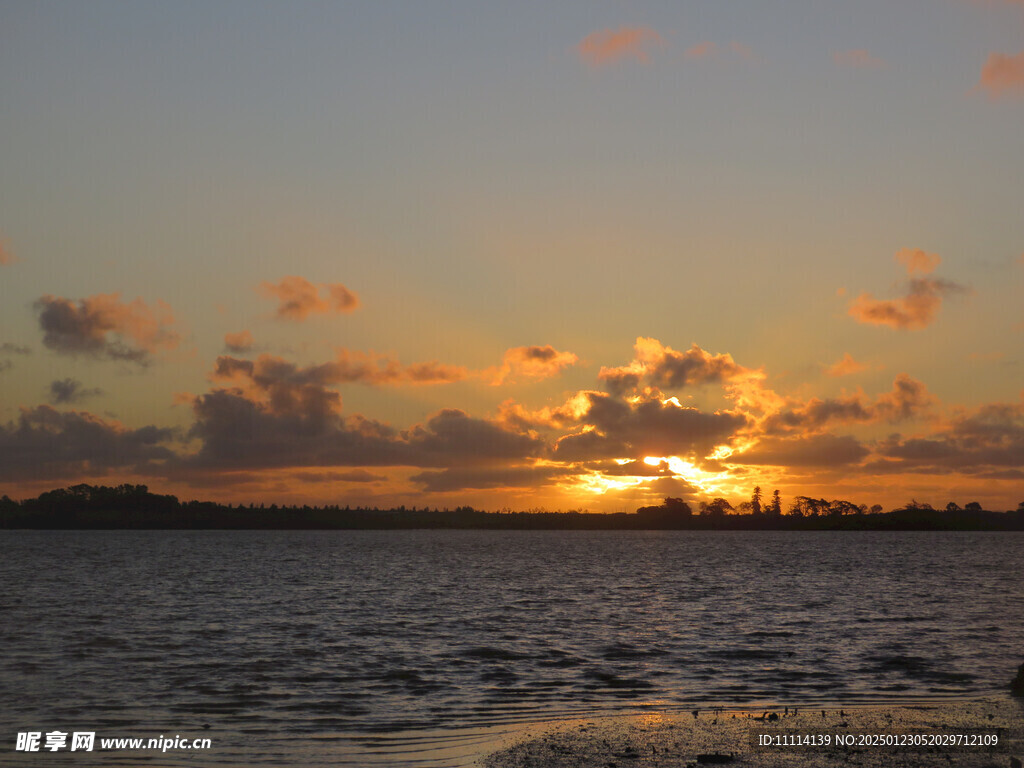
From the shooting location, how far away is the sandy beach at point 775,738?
20.6m

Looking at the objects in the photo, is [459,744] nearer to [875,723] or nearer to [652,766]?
[652,766]

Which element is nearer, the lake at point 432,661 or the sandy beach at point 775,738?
the sandy beach at point 775,738

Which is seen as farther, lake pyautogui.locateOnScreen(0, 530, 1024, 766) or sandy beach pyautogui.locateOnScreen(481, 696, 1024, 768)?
lake pyautogui.locateOnScreen(0, 530, 1024, 766)

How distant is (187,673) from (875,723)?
83.3 feet

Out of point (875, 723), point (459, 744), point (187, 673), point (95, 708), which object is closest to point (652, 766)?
point (459, 744)

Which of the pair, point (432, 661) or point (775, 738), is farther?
point (432, 661)

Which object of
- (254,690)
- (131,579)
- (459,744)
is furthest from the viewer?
(131,579)

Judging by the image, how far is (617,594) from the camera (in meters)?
75.9

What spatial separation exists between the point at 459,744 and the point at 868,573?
107m

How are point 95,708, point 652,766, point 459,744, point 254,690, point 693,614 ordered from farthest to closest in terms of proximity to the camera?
point 693,614 < point 254,690 < point 95,708 < point 459,744 < point 652,766

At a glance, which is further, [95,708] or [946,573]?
[946,573]

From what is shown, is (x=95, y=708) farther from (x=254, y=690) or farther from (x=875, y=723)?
(x=875, y=723)

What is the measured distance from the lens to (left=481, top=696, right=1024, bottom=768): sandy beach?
2064 cm

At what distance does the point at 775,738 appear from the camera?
75.4 ft
